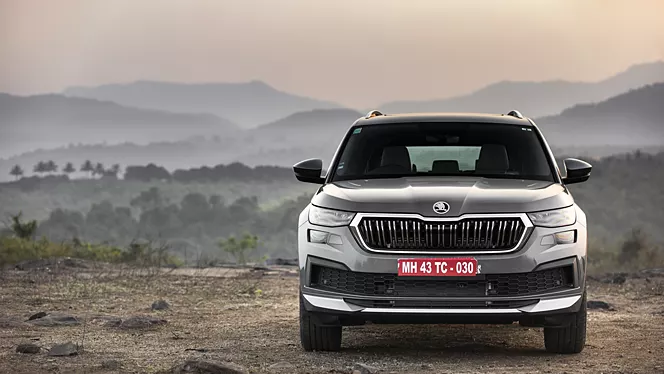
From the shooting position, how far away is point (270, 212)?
97875 mm

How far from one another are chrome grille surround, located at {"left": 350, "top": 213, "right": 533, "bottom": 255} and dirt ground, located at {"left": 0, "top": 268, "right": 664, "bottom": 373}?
0.86 meters

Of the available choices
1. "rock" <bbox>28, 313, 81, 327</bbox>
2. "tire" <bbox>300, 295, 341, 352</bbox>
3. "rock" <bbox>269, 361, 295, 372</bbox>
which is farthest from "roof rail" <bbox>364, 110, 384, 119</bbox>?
"rock" <bbox>28, 313, 81, 327</bbox>

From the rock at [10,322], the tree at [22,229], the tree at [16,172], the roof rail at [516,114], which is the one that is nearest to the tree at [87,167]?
the tree at [16,172]

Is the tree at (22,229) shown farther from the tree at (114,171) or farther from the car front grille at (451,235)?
the tree at (114,171)

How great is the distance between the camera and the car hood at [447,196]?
8016 mm

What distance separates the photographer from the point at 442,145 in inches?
389

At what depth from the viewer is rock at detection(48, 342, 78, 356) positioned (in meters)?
8.78

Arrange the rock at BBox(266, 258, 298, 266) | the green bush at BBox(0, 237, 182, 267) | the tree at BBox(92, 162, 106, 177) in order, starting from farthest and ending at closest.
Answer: the tree at BBox(92, 162, 106, 177), the rock at BBox(266, 258, 298, 266), the green bush at BBox(0, 237, 182, 267)

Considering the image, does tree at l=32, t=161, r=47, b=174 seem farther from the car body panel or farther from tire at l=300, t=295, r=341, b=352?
the car body panel

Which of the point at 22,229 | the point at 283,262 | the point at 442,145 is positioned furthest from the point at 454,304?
the point at 22,229

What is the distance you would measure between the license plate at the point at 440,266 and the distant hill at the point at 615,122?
7285cm

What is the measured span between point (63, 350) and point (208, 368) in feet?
6.15

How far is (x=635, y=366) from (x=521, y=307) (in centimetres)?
101

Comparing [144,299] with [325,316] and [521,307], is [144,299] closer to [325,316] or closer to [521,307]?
[325,316]
